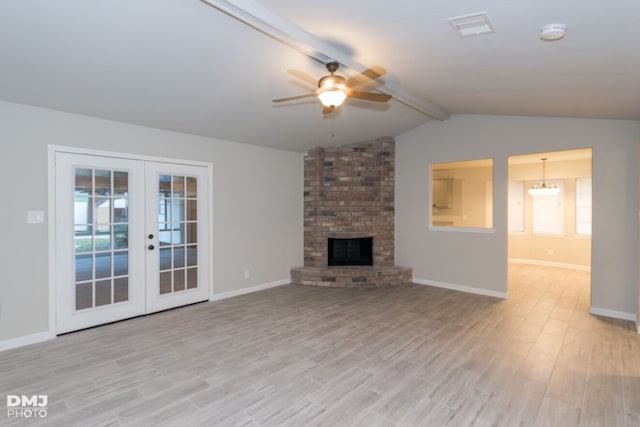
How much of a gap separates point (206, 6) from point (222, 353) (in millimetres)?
2963

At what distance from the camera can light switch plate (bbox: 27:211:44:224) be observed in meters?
3.47

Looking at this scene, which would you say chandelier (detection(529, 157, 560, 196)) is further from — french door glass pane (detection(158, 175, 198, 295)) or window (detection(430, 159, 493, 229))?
french door glass pane (detection(158, 175, 198, 295))

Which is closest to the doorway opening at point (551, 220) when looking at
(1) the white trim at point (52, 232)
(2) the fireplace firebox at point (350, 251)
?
(2) the fireplace firebox at point (350, 251)

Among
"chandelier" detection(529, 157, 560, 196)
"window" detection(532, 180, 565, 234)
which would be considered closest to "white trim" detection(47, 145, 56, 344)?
"chandelier" detection(529, 157, 560, 196)

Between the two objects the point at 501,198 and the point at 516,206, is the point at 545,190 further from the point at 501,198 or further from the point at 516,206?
the point at 501,198

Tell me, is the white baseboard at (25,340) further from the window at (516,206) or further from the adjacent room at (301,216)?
the window at (516,206)

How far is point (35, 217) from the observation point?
3.50 meters

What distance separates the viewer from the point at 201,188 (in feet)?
16.2

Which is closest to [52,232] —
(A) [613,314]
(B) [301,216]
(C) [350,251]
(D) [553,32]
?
(B) [301,216]

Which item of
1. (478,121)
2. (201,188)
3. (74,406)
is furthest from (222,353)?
(478,121)

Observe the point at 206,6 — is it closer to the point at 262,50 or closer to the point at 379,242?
the point at 262,50

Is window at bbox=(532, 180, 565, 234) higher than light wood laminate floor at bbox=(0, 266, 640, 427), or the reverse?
window at bbox=(532, 180, 565, 234)

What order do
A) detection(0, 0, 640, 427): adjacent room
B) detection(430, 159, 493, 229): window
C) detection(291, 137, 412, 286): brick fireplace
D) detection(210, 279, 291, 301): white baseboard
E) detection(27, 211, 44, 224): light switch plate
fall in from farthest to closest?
detection(430, 159, 493, 229): window, detection(291, 137, 412, 286): brick fireplace, detection(210, 279, 291, 301): white baseboard, detection(27, 211, 44, 224): light switch plate, detection(0, 0, 640, 427): adjacent room

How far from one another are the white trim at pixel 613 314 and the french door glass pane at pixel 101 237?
610cm
